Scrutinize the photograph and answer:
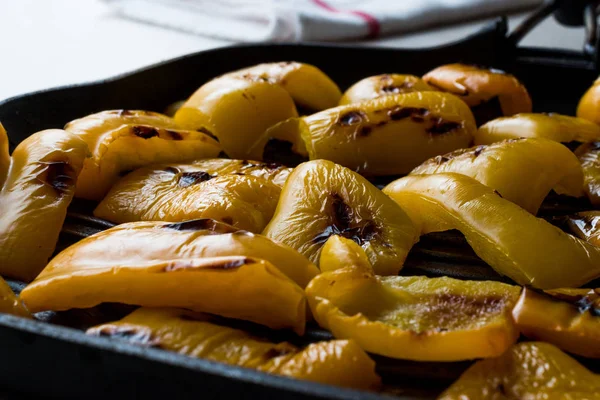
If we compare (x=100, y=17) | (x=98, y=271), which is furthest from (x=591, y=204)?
(x=100, y=17)

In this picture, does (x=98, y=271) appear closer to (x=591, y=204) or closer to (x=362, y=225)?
(x=362, y=225)

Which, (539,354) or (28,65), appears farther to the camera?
(28,65)

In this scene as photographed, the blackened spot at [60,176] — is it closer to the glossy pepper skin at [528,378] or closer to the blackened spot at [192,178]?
the blackened spot at [192,178]

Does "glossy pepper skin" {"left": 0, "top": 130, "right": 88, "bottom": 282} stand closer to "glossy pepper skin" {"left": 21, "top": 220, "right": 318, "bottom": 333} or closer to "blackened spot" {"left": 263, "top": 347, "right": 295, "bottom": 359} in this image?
"glossy pepper skin" {"left": 21, "top": 220, "right": 318, "bottom": 333}

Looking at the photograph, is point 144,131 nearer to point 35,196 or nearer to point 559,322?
point 35,196

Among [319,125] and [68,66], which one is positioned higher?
[319,125]

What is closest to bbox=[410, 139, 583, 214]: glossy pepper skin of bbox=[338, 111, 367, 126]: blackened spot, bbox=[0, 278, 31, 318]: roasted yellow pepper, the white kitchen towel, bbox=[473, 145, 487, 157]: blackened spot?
bbox=[473, 145, 487, 157]: blackened spot
